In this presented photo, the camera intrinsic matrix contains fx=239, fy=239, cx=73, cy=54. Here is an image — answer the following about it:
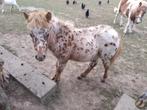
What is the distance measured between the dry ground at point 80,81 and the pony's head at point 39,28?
960 mm

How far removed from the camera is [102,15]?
10.4m

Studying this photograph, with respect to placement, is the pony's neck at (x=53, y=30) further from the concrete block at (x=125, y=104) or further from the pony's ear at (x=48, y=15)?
the concrete block at (x=125, y=104)

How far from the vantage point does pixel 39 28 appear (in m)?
3.59

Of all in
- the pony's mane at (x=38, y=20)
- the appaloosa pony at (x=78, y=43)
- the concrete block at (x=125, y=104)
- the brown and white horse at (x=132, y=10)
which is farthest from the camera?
the brown and white horse at (x=132, y=10)

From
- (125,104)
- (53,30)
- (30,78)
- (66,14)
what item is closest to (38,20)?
(53,30)

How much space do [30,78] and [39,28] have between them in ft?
3.99

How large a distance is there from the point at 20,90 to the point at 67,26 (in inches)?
56.0

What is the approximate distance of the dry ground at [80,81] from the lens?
422cm

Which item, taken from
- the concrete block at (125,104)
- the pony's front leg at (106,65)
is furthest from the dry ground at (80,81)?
the concrete block at (125,104)

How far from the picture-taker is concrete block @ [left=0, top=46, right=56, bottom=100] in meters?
4.18

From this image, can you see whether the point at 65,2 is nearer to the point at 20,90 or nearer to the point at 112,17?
the point at 112,17

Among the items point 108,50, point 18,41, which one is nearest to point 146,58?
point 108,50

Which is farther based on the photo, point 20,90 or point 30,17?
point 20,90

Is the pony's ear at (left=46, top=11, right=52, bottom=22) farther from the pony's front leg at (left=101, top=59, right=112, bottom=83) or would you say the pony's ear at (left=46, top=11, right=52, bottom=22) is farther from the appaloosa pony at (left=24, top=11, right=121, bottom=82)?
the pony's front leg at (left=101, top=59, right=112, bottom=83)
